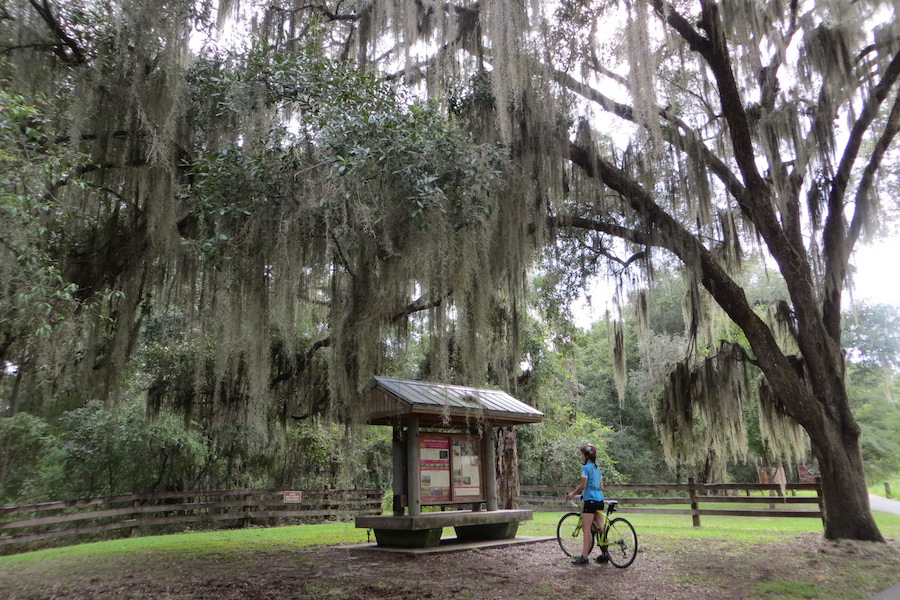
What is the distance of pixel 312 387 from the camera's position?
9102mm

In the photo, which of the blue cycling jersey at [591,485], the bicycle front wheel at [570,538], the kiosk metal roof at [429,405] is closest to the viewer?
the blue cycling jersey at [591,485]

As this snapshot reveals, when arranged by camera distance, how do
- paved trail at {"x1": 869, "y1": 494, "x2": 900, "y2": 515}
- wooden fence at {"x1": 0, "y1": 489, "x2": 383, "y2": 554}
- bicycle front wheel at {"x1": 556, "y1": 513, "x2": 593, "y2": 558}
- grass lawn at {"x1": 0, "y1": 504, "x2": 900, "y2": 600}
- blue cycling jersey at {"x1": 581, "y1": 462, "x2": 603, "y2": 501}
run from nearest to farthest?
grass lawn at {"x1": 0, "y1": 504, "x2": 900, "y2": 600}, blue cycling jersey at {"x1": 581, "y1": 462, "x2": 603, "y2": 501}, bicycle front wheel at {"x1": 556, "y1": 513, "x2": 593, "y2": 558}, wooden fence at {"x1": 0, "y1": 489, "x2": 383, "y2": 554}, paved trail at {"x1": 869, "y1": 494, "x2": 900, "y2": 515}

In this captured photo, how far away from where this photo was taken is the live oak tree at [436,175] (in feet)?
17.1

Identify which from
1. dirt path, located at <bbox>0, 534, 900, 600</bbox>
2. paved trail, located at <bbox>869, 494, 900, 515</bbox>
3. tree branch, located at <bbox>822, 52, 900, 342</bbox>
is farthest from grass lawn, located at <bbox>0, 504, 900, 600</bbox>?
paved trail, located at <bbox>869, 494, 900, 515</bbox>

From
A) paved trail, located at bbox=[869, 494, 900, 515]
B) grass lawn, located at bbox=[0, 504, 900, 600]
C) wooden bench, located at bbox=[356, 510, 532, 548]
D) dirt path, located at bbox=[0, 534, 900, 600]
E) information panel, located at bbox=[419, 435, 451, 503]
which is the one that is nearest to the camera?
dirt path, located at bbox=[0, 534, 900, 600]

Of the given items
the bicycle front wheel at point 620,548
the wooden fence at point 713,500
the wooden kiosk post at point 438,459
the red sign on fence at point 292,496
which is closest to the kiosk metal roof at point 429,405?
the wooden kiosk post at point 438,459

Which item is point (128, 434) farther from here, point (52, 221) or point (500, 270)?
point (500, 270)

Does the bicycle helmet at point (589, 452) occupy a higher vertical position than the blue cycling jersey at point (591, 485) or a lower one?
higher

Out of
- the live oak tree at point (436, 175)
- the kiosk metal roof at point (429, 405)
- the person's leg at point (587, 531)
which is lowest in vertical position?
the person's leg at point (587, 531)

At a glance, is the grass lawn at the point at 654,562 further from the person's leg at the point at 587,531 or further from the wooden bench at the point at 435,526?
the wooden bench at the point at 435,526

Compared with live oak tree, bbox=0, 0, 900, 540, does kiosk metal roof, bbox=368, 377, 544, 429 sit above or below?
below

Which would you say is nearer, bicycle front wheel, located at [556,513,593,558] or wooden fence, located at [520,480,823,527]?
bicycle front wheel, located at [556,513,593,558]

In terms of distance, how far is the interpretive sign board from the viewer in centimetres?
771

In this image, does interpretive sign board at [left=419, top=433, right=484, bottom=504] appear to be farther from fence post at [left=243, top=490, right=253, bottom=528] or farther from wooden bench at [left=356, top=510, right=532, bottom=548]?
fence post at [left=243, top=490, right=253, bottom=528]
